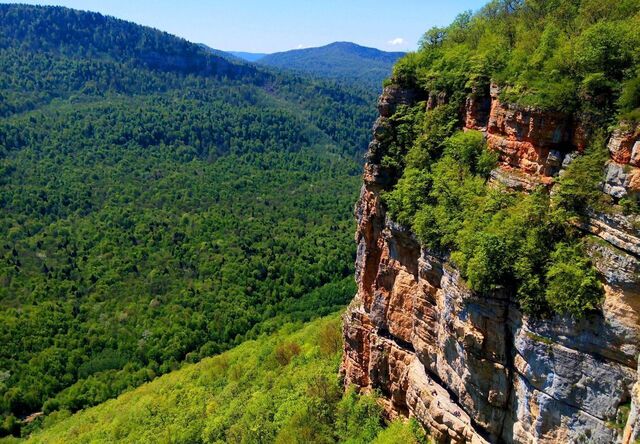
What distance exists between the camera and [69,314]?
93312mm

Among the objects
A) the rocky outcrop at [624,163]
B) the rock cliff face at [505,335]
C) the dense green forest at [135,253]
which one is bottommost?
the dense green forest at [135,253]

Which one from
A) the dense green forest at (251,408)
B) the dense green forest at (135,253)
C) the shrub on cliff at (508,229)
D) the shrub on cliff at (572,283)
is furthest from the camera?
the dense green forest at (135,253)

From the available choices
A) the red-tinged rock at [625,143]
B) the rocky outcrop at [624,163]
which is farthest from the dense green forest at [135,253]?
the red-tinged rock at [625,143]

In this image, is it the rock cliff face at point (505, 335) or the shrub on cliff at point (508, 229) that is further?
the shrub on cliff at point (508, 229)

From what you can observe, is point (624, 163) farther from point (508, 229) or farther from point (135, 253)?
point (135, 253)

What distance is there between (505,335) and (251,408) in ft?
93.8

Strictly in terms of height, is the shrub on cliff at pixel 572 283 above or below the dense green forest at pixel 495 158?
below

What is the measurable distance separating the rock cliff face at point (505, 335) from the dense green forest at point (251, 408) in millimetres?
3724

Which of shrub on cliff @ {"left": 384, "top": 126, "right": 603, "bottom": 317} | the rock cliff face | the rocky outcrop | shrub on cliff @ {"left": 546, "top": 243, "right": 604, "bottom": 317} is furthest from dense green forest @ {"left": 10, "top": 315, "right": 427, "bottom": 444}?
the rocky outcrop

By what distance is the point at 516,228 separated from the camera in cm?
2081

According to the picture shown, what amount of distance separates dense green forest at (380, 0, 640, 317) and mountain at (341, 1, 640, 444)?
0.08m

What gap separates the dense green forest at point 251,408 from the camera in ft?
115

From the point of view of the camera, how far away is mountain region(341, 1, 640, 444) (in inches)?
717

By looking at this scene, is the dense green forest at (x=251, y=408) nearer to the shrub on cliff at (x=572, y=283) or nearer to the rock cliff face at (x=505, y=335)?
the rock cliff face at (x=505, y=335)
